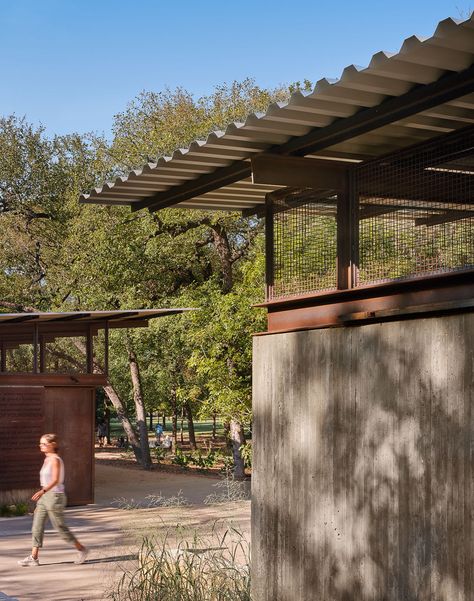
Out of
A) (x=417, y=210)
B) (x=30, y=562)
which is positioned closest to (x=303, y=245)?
(x=417, y=210)

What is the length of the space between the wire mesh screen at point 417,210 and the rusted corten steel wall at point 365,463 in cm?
55

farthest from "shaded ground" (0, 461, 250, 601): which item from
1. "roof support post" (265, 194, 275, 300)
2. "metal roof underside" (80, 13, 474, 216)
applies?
"metal roof underside" (80, 13, 474, 216)

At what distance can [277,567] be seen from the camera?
7.28 meters

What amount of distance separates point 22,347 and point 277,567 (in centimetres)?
3169

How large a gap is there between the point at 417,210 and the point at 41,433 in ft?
38.1

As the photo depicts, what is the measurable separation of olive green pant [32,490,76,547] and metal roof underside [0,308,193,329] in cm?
603

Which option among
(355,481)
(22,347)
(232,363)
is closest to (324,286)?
(355,481)

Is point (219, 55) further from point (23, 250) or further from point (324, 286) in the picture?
point (324, 286)

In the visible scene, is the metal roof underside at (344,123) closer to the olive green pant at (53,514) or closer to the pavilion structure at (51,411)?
the olive green pant at (53,514)

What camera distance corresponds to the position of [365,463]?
6.42m

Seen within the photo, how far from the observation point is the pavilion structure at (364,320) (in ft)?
18.7

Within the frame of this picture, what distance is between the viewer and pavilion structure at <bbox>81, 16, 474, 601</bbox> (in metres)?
5.69

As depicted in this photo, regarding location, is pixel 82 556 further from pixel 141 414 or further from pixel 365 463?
pixel 141 414

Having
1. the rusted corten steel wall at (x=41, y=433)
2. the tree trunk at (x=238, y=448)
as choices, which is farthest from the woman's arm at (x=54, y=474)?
the tree trunk at (x=238, y=448)
